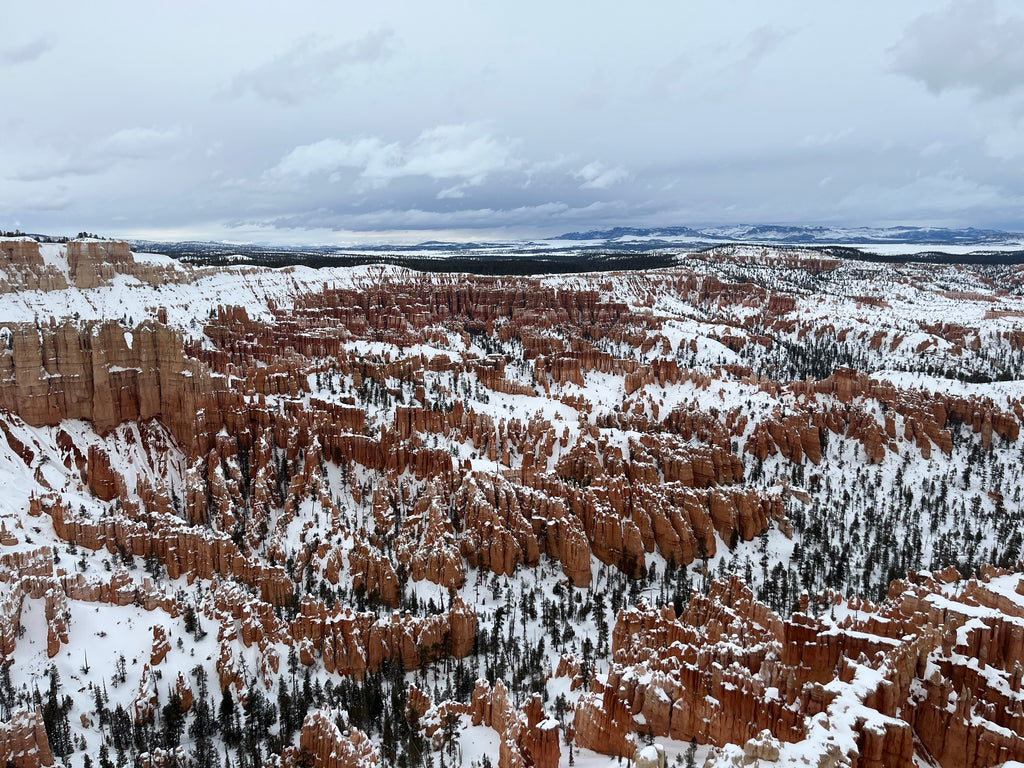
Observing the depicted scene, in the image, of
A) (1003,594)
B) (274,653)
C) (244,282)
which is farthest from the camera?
(244,282)

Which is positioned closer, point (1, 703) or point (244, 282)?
point (1, 703)

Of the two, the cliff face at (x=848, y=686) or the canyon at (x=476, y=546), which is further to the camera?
the canyon at (x=476, y=546)

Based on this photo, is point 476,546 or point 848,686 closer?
point 848,686

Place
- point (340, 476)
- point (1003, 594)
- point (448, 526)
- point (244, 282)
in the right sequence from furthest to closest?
point (244, 282) → point (340, 476) → point (448, 526) → point (1003, 594)

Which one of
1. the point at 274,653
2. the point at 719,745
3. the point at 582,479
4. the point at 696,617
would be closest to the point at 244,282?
the point at 582,479

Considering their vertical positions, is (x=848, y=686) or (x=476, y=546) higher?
(x=848, y=686)

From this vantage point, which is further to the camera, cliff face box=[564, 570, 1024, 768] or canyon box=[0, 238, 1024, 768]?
canyon box=[0, 238, 1024, 768]

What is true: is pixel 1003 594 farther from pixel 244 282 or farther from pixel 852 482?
pixel 244 282

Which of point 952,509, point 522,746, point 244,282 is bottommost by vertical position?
point 952,509

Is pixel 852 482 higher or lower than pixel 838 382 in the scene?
lower
